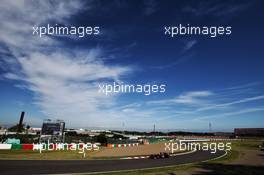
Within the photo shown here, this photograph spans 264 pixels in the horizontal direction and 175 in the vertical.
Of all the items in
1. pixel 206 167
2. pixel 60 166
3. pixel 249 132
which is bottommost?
pixel 249 132

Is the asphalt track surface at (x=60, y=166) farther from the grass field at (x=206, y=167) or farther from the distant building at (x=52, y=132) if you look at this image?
the distant building at (x=52, y=132)

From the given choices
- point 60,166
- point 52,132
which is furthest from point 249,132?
point 60,166

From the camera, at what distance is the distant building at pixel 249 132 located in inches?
5723

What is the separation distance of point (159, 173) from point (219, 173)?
20.0ft

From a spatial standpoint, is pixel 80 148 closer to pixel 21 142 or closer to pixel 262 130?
pixel 21 142

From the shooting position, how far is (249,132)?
151m

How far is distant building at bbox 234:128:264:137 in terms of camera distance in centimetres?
14538

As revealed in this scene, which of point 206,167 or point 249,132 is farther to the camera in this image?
point 249,132

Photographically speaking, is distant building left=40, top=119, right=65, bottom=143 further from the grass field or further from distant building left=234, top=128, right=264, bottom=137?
distant building left=234, top=128, right=264, bottom=137

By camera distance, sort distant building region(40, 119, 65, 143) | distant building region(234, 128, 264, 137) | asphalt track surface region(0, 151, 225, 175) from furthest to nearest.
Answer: distant building region(234, 128, 264, 137) < distant building region(40, 119, 65, 143) < asphalt track surface region(0, 151, 225, 175)

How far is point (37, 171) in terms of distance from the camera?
2511 cm

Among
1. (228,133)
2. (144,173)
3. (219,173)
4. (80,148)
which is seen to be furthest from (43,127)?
(228,133)

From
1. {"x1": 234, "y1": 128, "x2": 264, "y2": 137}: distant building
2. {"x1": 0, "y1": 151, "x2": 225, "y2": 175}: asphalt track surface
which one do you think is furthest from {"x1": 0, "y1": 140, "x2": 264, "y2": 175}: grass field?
{"x1": 234, "y1": 128, "x2": 264, "y2": 137}: distant building

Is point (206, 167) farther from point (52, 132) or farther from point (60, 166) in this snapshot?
point (52, 132)
